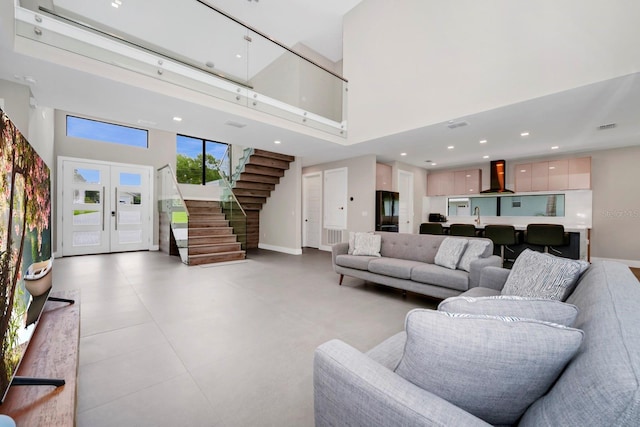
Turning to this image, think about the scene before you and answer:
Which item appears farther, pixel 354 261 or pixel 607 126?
pixel 607 126

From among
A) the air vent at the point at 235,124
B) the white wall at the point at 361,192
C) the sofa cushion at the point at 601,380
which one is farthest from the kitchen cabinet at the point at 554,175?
the sofa cushion at the point at 601,380

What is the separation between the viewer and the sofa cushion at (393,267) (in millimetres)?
3494

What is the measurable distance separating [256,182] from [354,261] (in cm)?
496

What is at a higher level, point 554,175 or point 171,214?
point 554,175

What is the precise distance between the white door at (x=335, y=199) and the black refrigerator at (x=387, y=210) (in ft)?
3.38

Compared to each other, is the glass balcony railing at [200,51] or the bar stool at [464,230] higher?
the glass balcony railing at [200,51]

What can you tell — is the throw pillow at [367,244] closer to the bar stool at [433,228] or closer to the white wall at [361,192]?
the white wall at [361,192]

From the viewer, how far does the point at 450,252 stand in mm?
3412

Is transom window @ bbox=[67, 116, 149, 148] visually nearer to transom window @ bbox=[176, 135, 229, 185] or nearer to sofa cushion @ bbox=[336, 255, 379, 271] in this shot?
transom window @ bbox=[176, 135, 229, 185]

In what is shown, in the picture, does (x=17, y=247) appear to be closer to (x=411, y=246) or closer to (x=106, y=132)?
(x=411, y=246)

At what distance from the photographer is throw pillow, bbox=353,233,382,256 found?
4.27m

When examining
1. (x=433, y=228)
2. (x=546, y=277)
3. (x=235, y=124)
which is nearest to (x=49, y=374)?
(x=546, y=277)

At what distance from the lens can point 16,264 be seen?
1120mm

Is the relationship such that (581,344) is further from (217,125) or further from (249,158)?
(249,158)
